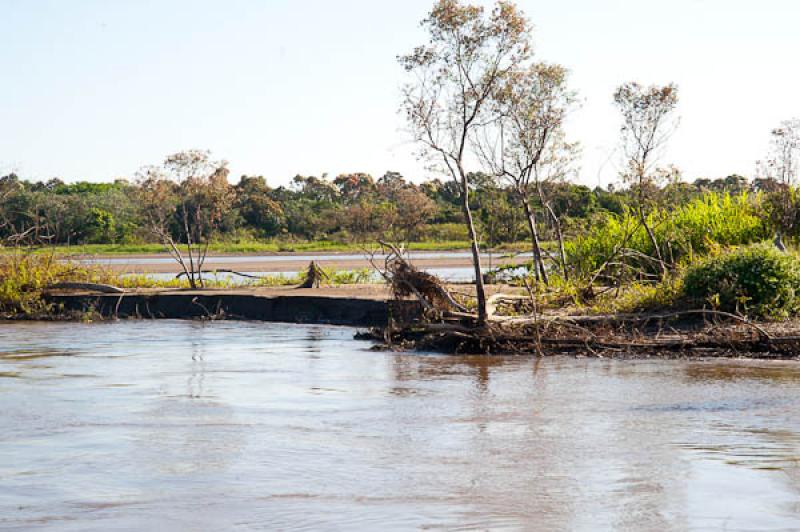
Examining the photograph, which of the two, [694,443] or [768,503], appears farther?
[694,443]

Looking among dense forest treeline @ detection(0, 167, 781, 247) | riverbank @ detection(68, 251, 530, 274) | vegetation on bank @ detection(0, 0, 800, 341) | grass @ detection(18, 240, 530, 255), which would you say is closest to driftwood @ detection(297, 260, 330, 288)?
vegetation on bank @ detection(0, 0, 800, 341)

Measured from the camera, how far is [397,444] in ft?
33.2

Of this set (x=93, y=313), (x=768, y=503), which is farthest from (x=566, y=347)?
(x=93, y=313)

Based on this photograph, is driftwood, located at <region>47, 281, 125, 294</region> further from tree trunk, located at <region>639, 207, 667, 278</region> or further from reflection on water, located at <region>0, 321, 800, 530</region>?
tree trunk, located at <region>639, 207, 667, 278</region>

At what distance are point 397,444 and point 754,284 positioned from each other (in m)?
8.32

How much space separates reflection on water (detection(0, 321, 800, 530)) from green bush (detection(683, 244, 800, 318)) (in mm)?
1810

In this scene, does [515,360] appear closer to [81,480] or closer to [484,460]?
[484,460]

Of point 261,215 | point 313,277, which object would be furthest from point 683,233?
point 261,215

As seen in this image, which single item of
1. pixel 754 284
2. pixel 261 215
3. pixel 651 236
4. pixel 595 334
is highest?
pixel 261 215

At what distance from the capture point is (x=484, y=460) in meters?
9.36

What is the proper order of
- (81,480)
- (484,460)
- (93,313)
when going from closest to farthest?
(81,480) → (484,460) → (93,313)

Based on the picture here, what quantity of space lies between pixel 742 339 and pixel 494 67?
5.26 metres

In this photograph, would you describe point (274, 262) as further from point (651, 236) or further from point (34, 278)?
point (651, 236)

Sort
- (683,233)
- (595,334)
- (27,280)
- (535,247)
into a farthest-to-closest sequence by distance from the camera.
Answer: (27,280) < (535,247) < (683,233) < (595,334)
